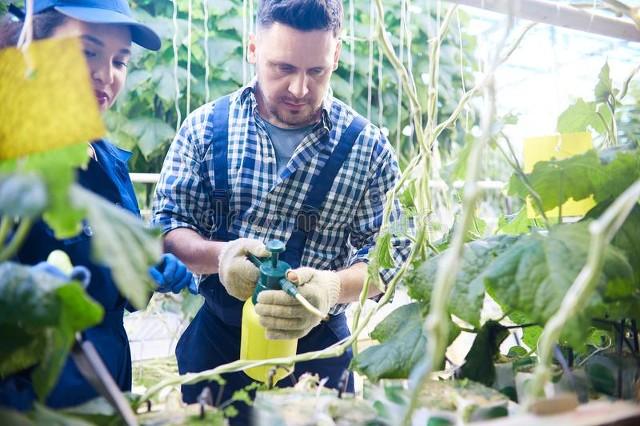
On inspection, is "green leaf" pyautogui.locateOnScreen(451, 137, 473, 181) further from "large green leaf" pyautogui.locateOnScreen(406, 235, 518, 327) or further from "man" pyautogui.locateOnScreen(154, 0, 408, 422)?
"man" pyautogui.locateOnScreen(154, 0, 408, 422)

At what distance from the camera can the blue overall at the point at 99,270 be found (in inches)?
24.6

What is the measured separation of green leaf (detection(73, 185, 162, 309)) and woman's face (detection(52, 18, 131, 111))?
69 centimetres

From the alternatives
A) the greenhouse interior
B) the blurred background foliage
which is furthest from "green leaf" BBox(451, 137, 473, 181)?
Result: the blurred background foliage

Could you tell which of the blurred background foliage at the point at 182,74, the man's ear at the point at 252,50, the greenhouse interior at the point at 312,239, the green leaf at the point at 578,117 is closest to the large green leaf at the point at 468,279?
the greenhouse interior at the point at 312,239

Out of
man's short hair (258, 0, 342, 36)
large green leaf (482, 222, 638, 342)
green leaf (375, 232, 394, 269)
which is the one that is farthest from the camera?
man's short hair (258, 0, 342, 36)

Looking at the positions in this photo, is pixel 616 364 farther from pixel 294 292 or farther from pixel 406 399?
pixel 294 292

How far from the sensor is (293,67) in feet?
3.85

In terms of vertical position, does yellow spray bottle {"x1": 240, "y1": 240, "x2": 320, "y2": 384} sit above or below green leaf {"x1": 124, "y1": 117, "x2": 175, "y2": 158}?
below

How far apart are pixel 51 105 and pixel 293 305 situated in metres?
0.58

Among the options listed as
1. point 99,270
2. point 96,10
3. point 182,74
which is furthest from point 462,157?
point 182,74

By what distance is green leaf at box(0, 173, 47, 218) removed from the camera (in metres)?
0.29

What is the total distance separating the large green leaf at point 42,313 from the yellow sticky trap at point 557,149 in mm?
478

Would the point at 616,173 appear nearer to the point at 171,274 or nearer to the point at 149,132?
the point at 171,274

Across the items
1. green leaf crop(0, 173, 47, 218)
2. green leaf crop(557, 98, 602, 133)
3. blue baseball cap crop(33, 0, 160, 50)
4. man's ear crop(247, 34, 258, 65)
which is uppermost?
blue baseball cap crop(33, 0, 160, 50)
